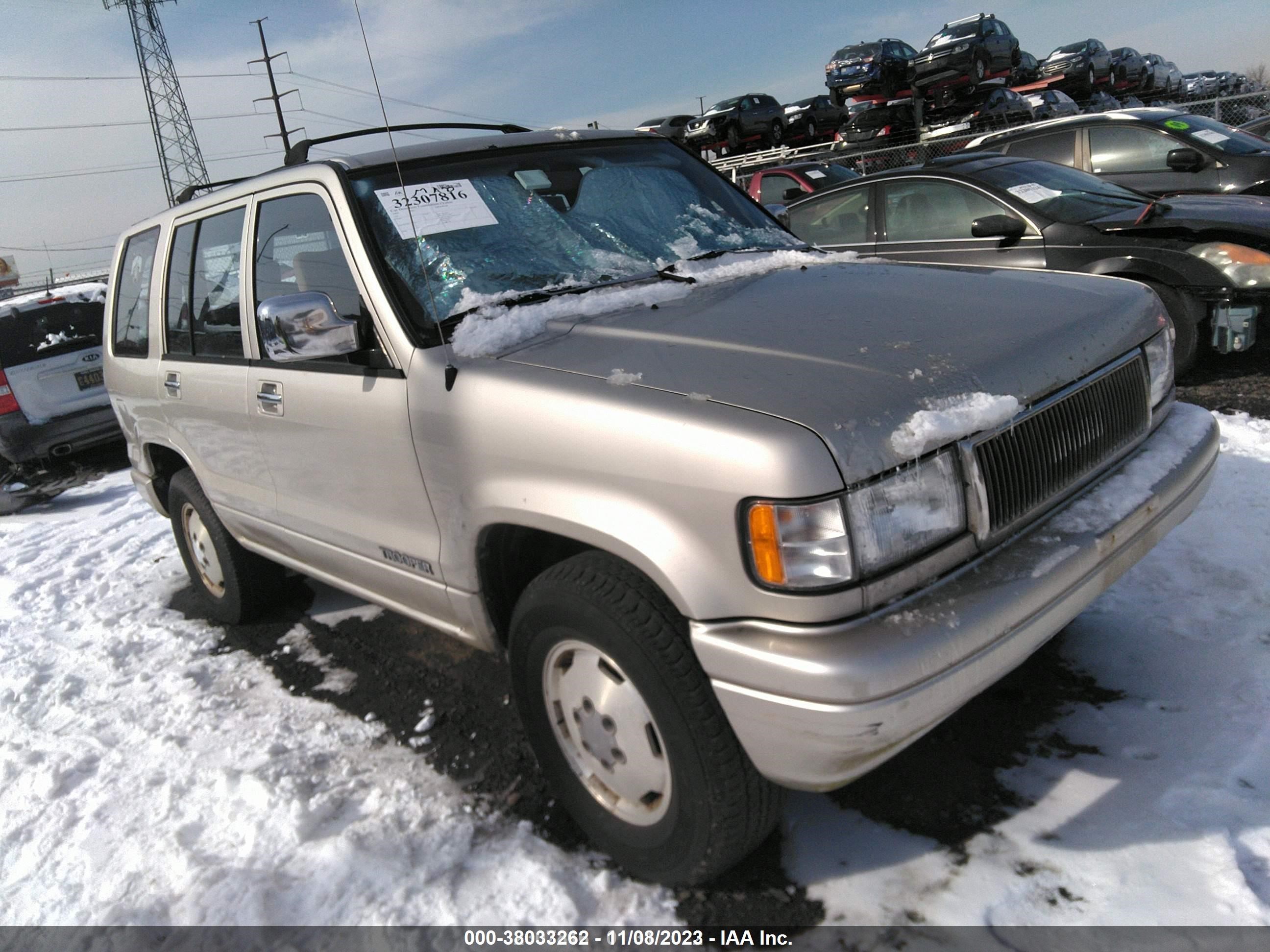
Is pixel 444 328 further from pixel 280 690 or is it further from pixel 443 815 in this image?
pixel 280 690

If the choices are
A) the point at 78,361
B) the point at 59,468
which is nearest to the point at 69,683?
the point at 78,361

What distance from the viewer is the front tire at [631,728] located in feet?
6.82

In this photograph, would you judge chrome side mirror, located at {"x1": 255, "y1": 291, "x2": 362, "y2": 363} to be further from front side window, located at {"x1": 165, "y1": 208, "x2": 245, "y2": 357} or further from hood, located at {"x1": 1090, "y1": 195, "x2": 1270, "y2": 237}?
hood, located at {"x1": 1090, "y1": 195, "x2": 1270, "y2": 237}

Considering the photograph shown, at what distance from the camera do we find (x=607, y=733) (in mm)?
2389

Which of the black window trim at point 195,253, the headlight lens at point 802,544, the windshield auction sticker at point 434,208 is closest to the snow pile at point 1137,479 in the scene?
the headlight lens at point 802,544

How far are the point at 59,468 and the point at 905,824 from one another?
31.0 ft

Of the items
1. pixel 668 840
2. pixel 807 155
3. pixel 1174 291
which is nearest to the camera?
pixel 668 840

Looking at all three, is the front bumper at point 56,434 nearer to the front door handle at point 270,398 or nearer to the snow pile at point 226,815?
the snow pile at point 226,815

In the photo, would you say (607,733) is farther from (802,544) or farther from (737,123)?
(737,123)

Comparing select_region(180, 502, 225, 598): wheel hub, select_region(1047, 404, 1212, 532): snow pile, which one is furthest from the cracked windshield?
select_region(180, 502, 225, 598): wheel hub

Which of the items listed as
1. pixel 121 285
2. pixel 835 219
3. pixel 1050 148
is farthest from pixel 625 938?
pixel 1050 148

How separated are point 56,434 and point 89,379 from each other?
1.96ft

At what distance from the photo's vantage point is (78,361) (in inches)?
339

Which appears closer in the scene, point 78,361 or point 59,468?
point 78,361
